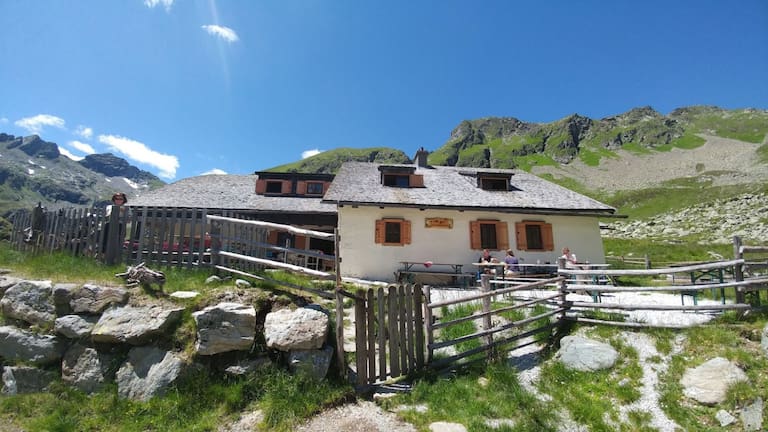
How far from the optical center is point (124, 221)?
754 centimetres

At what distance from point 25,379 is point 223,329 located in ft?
9.55

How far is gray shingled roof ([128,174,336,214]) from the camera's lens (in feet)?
62.5

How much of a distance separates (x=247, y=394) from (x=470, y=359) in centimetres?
389

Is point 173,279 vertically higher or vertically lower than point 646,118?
lower

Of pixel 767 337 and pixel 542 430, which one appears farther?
pixel 767 337

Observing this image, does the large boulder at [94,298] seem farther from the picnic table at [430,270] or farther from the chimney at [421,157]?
the chimney at [421,157]

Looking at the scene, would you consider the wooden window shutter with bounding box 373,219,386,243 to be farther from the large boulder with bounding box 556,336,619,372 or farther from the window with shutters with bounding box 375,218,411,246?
the large boulder with bounding box 556,336,619,372

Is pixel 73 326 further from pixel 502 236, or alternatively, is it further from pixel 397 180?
pixel 502 236

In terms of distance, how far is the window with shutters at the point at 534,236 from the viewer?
15.6 meters

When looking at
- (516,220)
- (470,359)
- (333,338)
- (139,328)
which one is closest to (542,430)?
(470,359)

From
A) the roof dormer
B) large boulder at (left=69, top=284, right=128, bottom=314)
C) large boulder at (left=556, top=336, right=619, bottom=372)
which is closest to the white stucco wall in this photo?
the roof dormer

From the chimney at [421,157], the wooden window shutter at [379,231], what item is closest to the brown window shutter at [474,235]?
the wooden window shutter at [379,231]

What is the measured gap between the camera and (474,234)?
1528 cm

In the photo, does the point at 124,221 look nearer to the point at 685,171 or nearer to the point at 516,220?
the point at 516,220
